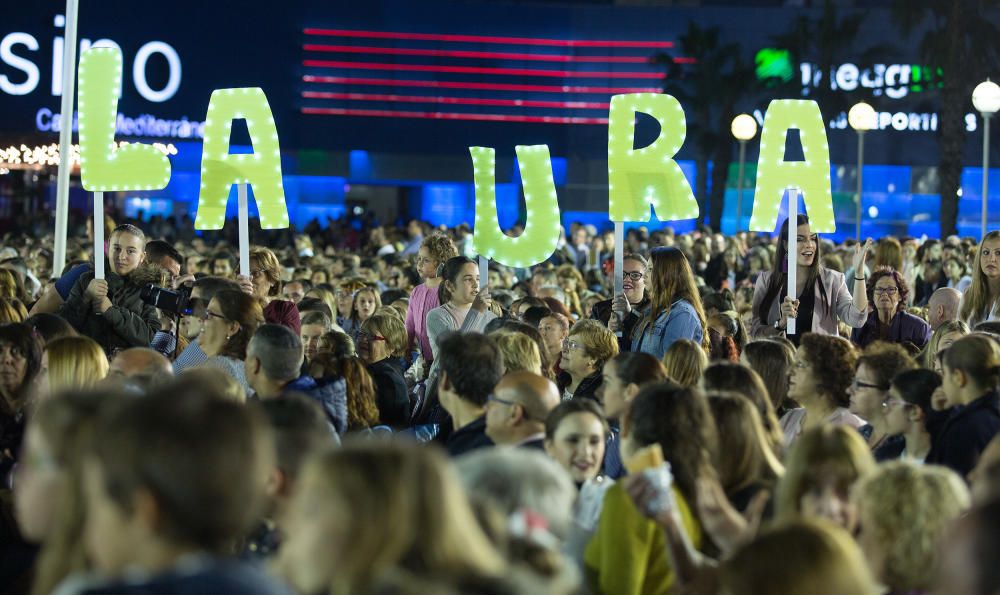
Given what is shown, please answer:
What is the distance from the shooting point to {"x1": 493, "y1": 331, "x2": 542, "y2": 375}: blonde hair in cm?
→ 740

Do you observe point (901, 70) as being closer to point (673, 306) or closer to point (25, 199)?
point (25, 199)

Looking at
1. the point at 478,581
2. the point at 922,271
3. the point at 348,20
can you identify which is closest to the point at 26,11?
the point at 348,20

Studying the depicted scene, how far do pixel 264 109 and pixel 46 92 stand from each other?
2539 cm

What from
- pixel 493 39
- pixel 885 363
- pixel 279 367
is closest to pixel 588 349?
pixel 885 363

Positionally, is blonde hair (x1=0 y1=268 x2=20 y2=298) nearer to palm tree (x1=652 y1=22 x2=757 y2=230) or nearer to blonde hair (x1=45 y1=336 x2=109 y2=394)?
blonde hair (x1=45 y1=336 x2=109 y2=394)

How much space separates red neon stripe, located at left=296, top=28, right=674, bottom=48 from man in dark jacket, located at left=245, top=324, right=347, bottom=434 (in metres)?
34.5

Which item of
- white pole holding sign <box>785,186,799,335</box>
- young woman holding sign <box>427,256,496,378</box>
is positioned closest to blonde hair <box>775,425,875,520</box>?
young woman holding sign <box>427,256,496,378</box>

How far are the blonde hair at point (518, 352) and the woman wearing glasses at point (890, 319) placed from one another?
13.5ft

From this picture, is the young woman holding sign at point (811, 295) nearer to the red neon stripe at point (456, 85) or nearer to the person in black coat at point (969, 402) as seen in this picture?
the person in black coat at point (969, 402)

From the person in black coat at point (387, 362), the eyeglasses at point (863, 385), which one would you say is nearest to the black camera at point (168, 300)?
the person in black coat at point (387, 362)

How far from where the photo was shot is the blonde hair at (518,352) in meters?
7.40

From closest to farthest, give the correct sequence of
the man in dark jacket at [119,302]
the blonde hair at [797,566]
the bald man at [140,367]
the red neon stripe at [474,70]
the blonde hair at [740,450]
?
1. the blonde hair at [797,566]
2. the blonde hair at [740,450]
3. the bald man at [140,367]
4. the man in dark jacket at [119,302]
5. the red neon stripe at [474,70]

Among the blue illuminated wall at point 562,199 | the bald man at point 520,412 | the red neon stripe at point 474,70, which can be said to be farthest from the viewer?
the blue illuminated wall at point 562,199

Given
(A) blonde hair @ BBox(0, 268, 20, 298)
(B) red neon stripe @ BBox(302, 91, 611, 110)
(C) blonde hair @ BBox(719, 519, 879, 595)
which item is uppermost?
(B) red neon stripe @ BBox(302, 91, 611, 110)
